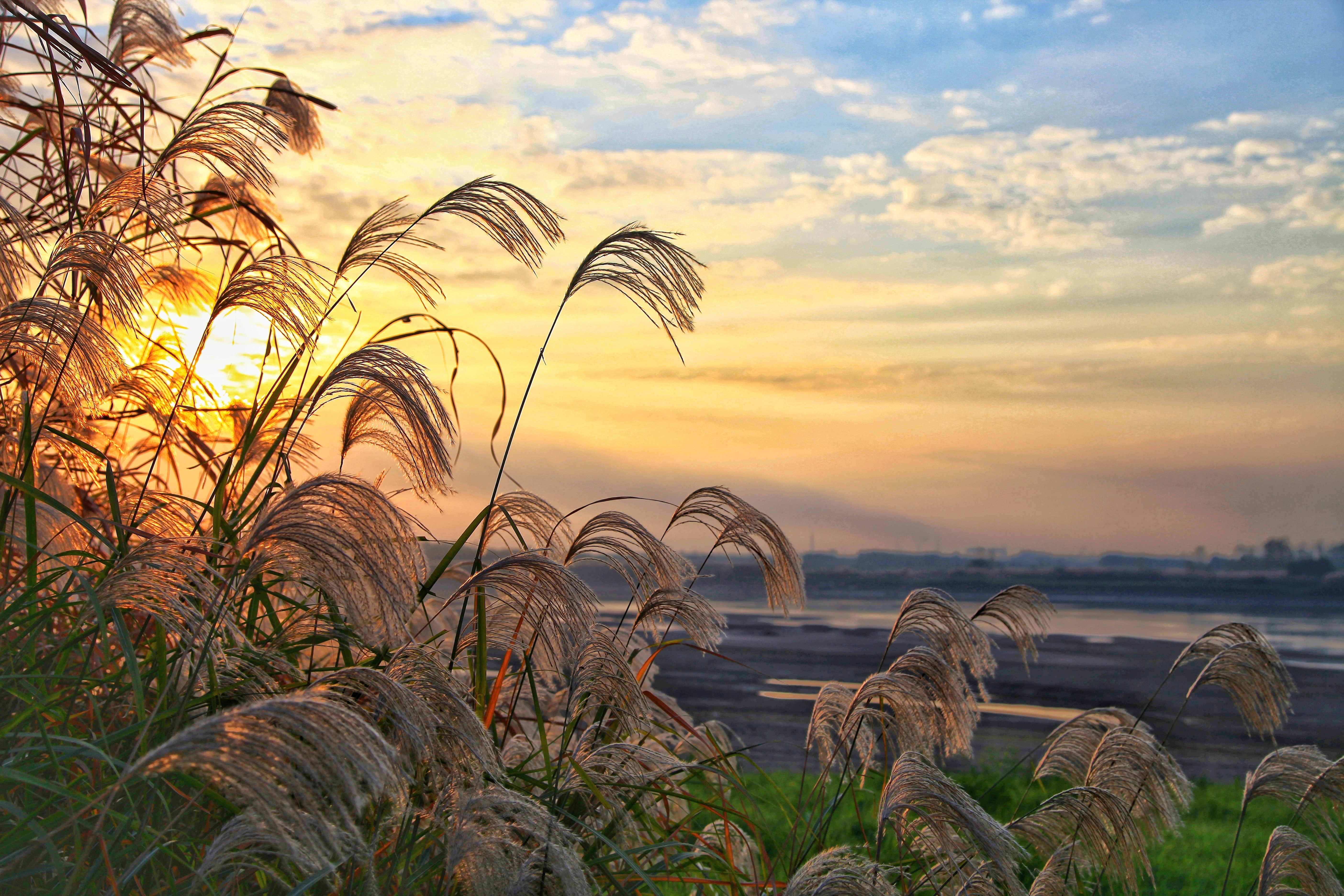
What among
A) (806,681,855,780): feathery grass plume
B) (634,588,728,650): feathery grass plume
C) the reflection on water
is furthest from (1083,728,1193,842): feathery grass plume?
the reflection on water

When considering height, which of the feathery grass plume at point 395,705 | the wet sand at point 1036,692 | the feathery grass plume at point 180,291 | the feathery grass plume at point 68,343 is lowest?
the wet sand at point 1036,692

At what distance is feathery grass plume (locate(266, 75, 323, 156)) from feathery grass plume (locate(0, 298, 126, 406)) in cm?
210

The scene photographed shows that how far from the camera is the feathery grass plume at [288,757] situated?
120cm

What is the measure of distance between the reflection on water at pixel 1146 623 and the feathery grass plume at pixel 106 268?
702 inches

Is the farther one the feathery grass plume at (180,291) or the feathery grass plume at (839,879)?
the feathery grass plume at (180,291)

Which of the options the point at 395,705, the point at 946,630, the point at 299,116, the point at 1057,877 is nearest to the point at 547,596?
the point at 395,705

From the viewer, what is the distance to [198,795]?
1687 millimetres

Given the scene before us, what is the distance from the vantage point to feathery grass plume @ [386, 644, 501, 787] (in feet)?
5.57

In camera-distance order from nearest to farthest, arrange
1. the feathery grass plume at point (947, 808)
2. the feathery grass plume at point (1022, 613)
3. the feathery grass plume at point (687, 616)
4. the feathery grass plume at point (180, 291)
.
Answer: the feathery grass plume at point (947, 808)
the feathery grass plume at point (687, 616)
the feathery grass plume at point (1022, 613)
the feathery grass plume at point (180, 291)

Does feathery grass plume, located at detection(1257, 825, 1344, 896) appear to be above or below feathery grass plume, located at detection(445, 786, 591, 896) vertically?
below

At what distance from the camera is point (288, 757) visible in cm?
134

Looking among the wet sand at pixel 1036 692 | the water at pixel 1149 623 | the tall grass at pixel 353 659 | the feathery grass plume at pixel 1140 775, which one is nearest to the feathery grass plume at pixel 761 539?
the tall grass at pixel 353 659

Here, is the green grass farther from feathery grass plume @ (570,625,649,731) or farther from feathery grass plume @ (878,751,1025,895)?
feathery grass plume @ (570,625,649,731)

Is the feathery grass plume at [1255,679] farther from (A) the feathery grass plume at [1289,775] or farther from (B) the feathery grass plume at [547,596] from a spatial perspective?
(B) the feathery grass plume at [547,596]
